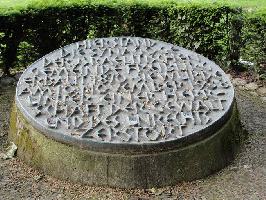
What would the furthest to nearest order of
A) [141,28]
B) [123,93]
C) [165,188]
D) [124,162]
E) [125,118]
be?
[141,28] → [123,93] → [125,118] → [165,188] → [124,162]

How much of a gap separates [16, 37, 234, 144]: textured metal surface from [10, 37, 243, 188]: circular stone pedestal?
1 cm

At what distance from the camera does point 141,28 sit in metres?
10.2

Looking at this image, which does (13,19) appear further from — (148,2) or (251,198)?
(251,198)

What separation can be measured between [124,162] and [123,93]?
136 cm

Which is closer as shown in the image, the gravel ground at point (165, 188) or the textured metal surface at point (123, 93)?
the gravel ground at point (165, 188)

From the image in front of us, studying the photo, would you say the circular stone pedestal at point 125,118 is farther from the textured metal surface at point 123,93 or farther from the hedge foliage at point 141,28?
the hedge foliage at point 141,28

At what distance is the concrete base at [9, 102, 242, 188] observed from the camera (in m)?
6.46

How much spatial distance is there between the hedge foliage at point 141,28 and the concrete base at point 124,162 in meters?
3.01

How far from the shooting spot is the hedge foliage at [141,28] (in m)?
9.53

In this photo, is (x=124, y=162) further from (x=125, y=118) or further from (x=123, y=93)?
(x=123, y=93)

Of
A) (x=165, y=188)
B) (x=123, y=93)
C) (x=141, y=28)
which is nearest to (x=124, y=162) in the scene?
(x=165, y=188)

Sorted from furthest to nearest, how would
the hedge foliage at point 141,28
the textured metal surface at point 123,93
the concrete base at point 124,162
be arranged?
1. the hedge foliage at point 141,28
2. the textured metal surface at point 123,93
3. the concrete base at point 124,162

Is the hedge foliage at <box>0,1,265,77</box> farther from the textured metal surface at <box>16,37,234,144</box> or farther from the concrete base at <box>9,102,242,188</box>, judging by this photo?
the concrete base at <box>9,102,242,188</box>

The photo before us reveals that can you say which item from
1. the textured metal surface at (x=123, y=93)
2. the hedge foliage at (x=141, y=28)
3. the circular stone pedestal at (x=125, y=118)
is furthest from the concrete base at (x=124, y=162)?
the hedge foliage at (x=141, y=28)
